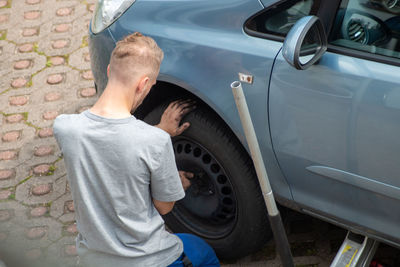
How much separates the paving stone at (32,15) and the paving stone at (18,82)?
0.90 metres

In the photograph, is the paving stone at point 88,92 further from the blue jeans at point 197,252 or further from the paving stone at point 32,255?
the paving stone at point 32,255

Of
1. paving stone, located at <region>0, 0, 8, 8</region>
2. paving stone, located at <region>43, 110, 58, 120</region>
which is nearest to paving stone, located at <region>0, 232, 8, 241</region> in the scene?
paving stone, located at <region>43, 110, 58, 120</region>

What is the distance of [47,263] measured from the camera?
1.34 meters

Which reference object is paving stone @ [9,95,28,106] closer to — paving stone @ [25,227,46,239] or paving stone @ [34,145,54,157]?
paving stone @ [34,145,54,157]

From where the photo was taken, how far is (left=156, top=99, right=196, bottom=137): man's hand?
2.96m

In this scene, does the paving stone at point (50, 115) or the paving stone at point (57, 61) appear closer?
the paving stone at point (50, 115)

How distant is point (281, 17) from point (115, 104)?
89 centimetres

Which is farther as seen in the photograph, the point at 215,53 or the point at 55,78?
the point at 55,78

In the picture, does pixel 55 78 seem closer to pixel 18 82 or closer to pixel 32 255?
pixel 18 82

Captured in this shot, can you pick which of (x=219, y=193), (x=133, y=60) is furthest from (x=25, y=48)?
(x=133, y=60)

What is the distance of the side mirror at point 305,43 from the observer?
222 centimetres

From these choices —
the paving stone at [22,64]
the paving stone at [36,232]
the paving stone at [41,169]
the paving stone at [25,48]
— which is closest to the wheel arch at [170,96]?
the paving stone at [36,232]

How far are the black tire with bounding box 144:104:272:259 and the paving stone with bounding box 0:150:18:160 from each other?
1.40m

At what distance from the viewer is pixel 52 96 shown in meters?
4.65
